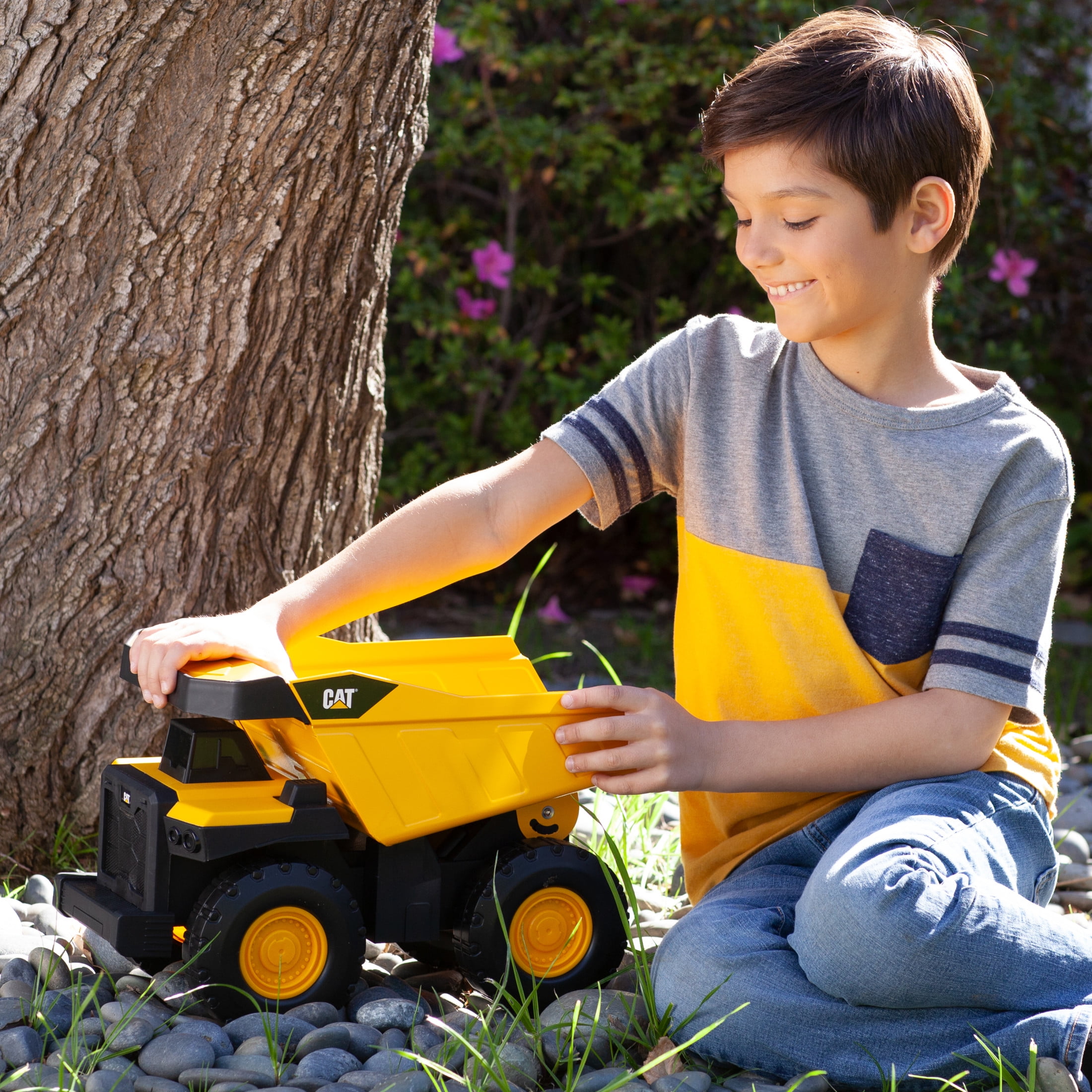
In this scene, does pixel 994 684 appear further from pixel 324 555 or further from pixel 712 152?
pixel 324 555

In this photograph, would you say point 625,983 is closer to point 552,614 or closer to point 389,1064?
point 389,1064

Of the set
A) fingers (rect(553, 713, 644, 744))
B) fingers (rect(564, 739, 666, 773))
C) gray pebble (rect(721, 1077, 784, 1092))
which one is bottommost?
gray pebble (rect(721, 1077, 784, 1092))

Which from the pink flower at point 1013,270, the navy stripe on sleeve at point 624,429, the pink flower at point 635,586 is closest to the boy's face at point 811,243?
the navy stripe on sleeve at point 624,429

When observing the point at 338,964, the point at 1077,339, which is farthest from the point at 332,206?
the point at 1077,339

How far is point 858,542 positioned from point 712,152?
0.58 m

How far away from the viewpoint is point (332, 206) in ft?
7.07

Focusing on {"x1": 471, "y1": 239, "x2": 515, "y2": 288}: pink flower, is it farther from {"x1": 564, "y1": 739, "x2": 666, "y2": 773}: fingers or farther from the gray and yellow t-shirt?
{"x1": 564, "y1": 739, "x2": 666, "y2": 773}: fingers

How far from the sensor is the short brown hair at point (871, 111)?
5.57 feet

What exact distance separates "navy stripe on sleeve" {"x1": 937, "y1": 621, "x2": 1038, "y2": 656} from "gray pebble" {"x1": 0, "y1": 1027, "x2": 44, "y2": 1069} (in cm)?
122

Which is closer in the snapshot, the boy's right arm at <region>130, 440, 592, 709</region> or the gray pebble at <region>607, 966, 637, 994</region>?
the boy's right arm at <region>130, 440, 592, 709</region>

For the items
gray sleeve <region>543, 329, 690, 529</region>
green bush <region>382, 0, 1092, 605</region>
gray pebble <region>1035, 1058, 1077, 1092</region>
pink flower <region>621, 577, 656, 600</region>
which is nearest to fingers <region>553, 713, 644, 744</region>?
gray sleeve <region>543, 329, 690, 529</region>

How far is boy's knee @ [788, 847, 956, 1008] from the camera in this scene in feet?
4.87

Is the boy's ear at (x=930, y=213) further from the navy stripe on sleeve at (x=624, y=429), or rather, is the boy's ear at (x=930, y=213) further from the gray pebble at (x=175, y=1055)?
the gray pebble at (x=175, y=1055)

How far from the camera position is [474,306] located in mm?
4074
